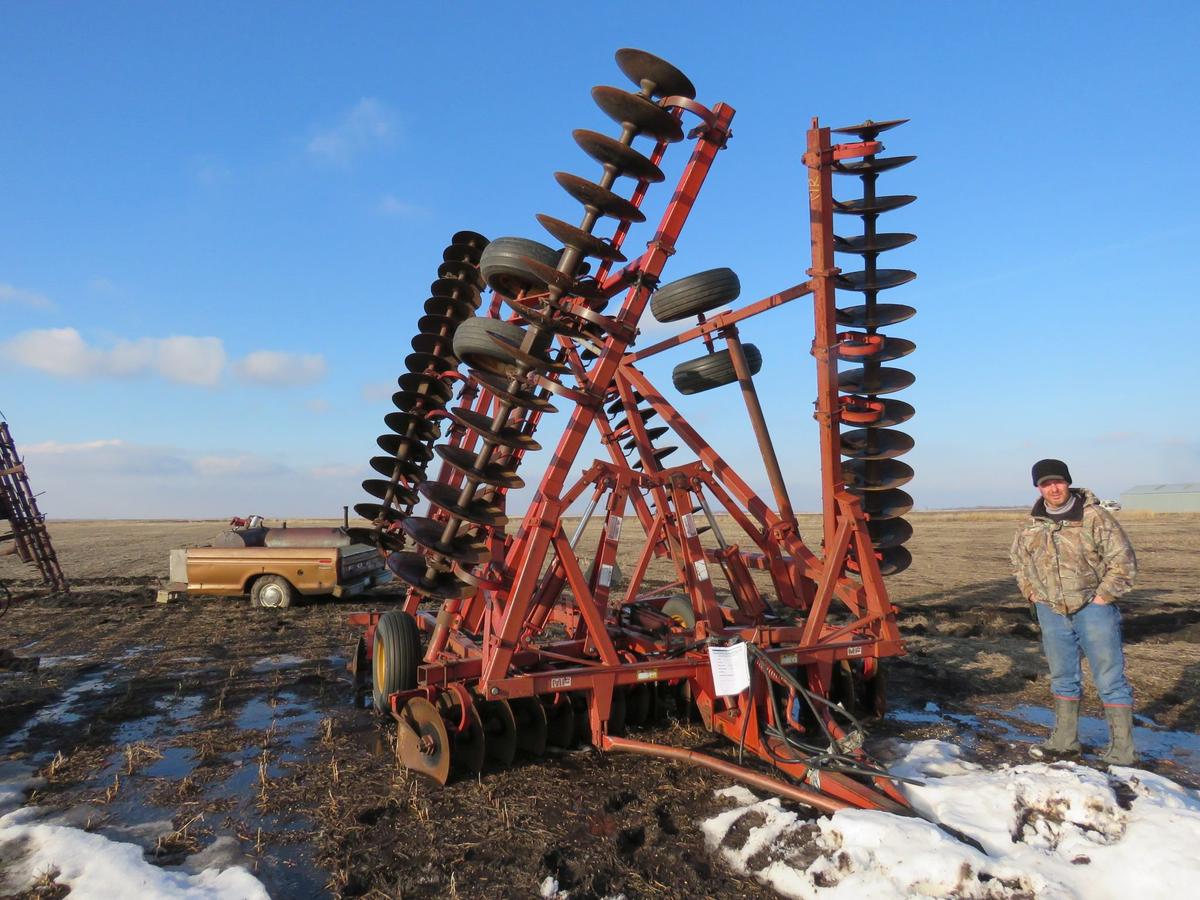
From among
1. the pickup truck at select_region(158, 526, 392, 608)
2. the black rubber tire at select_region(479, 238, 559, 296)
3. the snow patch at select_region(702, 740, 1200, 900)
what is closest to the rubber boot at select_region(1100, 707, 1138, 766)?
the snow patch at select_region(702, 740, 1200, 900)

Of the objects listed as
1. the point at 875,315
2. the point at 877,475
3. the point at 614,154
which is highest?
the point at 614,154

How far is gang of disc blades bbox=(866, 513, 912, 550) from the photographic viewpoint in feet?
22.9

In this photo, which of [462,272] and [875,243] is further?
[462,272]

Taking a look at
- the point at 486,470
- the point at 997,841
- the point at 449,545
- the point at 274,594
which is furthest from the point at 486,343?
the point at 274,594

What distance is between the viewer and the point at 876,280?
6.90 m

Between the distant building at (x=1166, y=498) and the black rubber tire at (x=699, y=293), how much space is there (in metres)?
64.2

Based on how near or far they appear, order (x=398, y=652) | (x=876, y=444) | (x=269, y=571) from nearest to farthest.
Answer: (x=398, y=652)
(x=876, y=444)
(x=269, y=571)

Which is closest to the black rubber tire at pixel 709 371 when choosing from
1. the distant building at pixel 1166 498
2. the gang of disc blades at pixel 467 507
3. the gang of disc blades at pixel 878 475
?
the gang of disc blades at pixel 878 475

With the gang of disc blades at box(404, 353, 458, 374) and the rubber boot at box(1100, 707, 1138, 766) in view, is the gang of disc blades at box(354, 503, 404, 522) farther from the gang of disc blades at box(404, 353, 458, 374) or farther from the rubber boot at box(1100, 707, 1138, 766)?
the rubber boot at box(1100, 707, 1138, 766)

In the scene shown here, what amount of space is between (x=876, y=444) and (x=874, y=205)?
2184mm

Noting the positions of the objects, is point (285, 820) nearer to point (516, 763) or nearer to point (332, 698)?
point (516, 763)

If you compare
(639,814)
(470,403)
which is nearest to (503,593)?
(639,814)

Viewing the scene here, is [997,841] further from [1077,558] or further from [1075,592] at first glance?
[1077,558]

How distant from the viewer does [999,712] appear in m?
6.99
